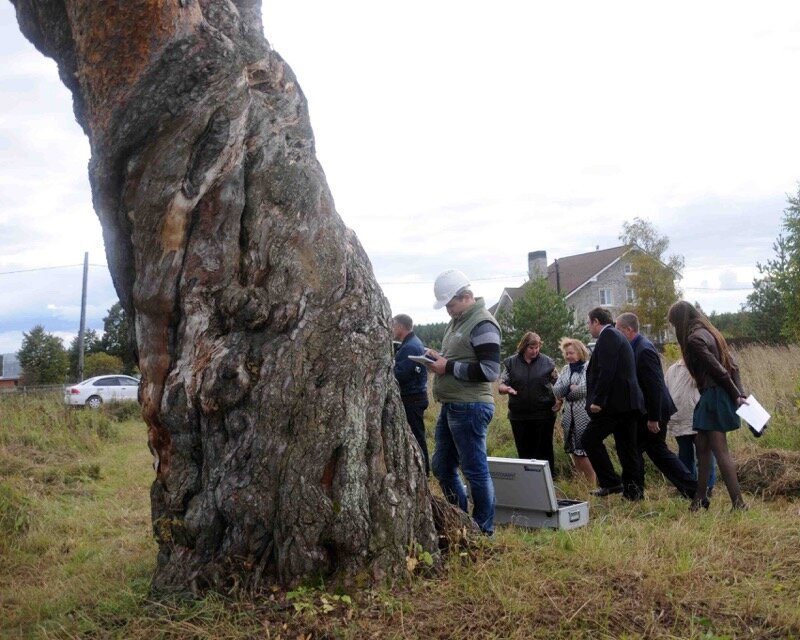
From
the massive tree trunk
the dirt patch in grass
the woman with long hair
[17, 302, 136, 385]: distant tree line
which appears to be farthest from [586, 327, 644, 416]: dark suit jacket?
[17, 302, 136, 385]: distant tree line

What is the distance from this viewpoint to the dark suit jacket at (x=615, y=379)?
751 cm

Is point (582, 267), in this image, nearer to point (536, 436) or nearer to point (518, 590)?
point (536, 436)

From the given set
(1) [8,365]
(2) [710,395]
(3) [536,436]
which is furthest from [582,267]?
(2) [710,395]

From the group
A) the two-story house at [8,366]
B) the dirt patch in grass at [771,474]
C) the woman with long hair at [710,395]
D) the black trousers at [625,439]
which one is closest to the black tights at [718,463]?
the woman with long hair at [710,395]

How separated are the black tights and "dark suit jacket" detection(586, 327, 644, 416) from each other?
0.83 m

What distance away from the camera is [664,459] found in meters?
7.62

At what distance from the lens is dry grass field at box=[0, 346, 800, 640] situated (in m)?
4.06

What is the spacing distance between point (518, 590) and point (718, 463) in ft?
9.99

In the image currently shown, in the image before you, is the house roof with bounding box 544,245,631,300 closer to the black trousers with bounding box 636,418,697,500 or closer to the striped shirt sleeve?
the black trousers with bounding box 636,418,697,500

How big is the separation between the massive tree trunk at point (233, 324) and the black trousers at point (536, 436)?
4.10 m

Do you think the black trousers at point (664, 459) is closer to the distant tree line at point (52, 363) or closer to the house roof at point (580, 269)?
the distant tree line at point (52, 363)

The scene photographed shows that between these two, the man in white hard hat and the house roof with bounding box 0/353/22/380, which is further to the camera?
the house roof with bounding box 0/353/22/380

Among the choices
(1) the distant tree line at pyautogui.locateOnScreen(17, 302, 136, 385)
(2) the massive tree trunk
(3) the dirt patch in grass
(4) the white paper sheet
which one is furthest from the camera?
(1) the distant tree line at pyautogui.locateOnScreen(17, 302, 136, 385)

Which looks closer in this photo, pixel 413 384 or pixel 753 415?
pixel 753 415
